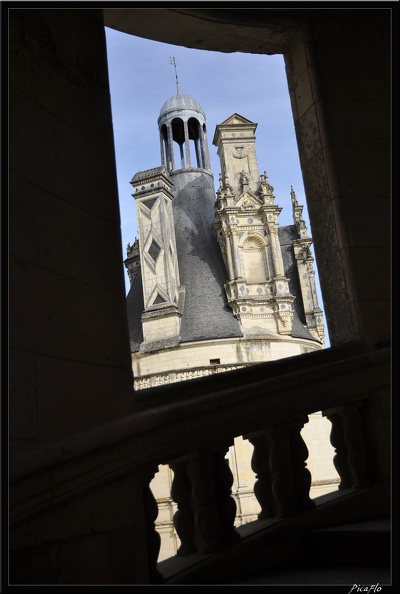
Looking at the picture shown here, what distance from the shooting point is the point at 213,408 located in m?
2.35

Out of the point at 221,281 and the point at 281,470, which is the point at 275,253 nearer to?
the point at 221,281

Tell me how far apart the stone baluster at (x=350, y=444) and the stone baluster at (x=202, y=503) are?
2.16 feet

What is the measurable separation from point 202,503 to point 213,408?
0.33m

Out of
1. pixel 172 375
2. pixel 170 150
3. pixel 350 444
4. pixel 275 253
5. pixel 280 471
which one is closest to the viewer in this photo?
pixel 280 471

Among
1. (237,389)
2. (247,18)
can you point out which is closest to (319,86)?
(247,18)

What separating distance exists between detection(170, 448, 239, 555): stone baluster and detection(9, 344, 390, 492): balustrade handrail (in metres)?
0.07

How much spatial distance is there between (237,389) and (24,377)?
2.77 ft

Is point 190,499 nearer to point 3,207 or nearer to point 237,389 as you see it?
point 237,389

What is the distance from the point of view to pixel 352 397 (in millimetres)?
2754

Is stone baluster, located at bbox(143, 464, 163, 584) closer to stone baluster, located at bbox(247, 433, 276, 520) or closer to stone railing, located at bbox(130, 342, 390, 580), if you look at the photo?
stone railing, located at bbox(130, 342, 390, 580)

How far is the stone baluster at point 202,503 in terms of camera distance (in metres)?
2.21

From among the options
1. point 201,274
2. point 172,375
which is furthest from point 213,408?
point 201,274

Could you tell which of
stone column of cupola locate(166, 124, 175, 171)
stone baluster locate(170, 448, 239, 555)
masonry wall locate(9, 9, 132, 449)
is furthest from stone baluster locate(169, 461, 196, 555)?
stone column of cupola locate(166, 124, 175, 171)

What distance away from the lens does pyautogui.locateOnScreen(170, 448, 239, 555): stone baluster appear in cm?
221
